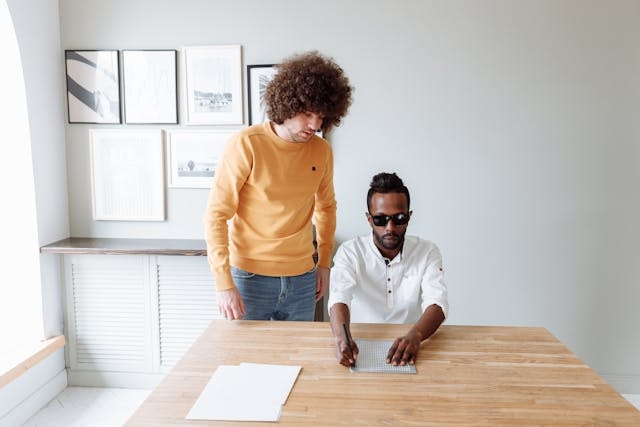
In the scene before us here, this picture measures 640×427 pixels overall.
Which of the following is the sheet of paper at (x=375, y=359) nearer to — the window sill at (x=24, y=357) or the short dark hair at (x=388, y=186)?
the short dark hair at (x=388, y=186)

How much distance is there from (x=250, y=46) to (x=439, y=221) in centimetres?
150

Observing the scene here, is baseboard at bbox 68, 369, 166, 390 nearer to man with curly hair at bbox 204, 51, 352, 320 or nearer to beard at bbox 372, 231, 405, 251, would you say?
man with curly hair at bbox 204, 51, 352, 320

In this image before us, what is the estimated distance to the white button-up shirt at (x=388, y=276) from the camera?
1.94 metres

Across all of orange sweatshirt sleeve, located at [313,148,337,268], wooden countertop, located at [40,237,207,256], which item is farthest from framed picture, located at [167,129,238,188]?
orange sweatshirt sleeve, located at [313,148,337,268]

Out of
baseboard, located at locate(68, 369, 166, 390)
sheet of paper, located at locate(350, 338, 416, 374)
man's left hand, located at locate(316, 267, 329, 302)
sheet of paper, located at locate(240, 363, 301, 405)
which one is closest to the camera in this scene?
sheet of paper, located at locate(240, 363, 301, 405)

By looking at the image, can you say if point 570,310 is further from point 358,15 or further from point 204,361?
point 204,361

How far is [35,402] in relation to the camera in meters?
2.73

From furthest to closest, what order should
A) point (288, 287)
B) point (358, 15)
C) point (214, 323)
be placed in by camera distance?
point (358, 15), point (288, 287), point (214, 323)

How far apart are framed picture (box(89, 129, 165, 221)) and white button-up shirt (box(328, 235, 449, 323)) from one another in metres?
1.54

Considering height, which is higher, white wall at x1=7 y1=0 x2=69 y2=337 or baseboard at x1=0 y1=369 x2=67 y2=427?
white wall at x1=7 y1=0 x2=69 y2=337

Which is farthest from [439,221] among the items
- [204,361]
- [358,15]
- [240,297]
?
[204,361]

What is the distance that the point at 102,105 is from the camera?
2998 mm

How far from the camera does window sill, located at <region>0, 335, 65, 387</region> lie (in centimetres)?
245

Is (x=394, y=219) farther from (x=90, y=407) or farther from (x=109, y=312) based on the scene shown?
(x=90, y=407)
